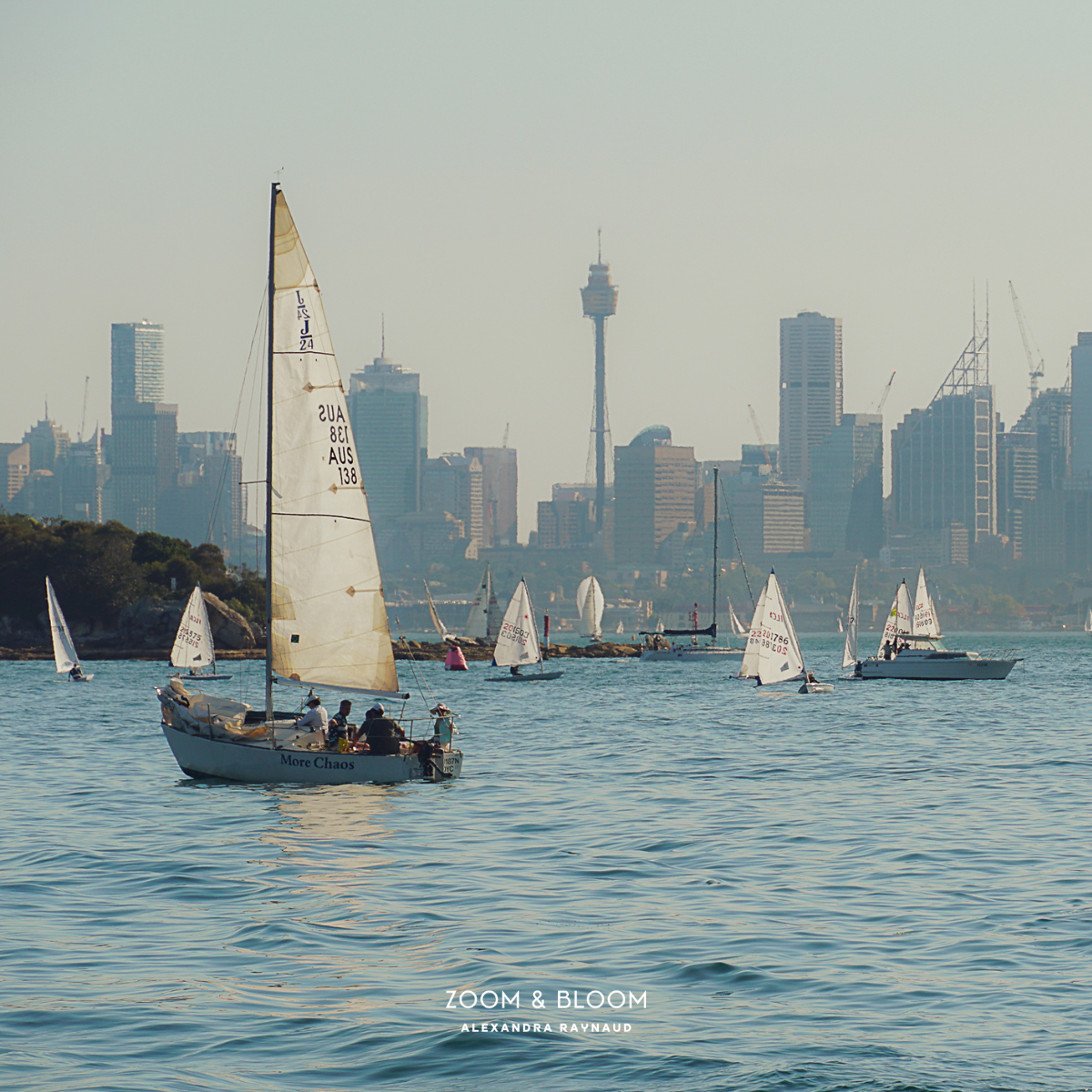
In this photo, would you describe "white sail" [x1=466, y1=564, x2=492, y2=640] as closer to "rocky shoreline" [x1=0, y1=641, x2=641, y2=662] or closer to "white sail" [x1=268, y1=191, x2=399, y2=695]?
"rocky shoreline" [x1=0, y1=641, x2=641, y2=662]

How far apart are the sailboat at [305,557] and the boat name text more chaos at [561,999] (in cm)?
1923

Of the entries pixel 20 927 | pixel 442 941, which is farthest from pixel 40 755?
pixel 442 941

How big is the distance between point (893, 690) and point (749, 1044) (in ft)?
253

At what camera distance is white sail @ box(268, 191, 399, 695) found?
37.2m

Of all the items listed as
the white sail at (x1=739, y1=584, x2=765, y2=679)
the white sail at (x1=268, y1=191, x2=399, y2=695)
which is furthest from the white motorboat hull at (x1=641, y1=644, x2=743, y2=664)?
the white sail at (x1=268, y1=191, x2=399, y2=695)

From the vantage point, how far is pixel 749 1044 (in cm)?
1634

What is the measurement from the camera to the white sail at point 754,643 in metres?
82.9

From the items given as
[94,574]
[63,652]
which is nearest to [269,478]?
[63,652]

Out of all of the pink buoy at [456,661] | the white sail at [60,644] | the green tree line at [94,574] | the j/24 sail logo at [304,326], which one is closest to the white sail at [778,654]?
the white sail at [60,644]

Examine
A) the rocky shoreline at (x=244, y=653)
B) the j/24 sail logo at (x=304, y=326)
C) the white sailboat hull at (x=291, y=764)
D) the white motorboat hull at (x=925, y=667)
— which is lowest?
the rocky shoreline at (x=244, y=653)

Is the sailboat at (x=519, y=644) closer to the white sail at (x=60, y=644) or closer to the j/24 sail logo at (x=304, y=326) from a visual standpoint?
the white sail at (x=60, y=644)

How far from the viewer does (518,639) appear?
102688 mm

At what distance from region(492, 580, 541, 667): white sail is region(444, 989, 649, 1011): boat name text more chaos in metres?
81.9

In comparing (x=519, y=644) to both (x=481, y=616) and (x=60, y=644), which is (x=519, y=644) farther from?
(x=481, y=616)
